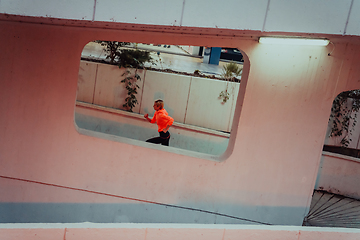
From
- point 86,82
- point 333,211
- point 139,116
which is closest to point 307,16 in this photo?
point 333,211

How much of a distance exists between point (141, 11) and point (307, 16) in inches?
77.7

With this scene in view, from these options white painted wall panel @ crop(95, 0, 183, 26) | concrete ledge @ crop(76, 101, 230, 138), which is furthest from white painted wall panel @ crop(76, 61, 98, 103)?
white painted wall panel @ crop(95, 0, 183, 26)

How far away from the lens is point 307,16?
3.52 meters

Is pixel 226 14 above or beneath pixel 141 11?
above

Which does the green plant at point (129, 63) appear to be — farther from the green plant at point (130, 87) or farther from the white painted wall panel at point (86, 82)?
the white painted wall panel at point (86, 82)

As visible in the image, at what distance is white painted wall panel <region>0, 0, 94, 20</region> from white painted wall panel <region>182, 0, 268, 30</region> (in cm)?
118

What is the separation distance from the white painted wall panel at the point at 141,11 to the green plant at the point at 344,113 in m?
6.52

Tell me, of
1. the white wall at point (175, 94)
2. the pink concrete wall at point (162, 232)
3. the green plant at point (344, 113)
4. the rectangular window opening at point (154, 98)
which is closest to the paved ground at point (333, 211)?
the green plant at point (344, 113)

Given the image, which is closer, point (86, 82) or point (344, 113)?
point (344, 113)

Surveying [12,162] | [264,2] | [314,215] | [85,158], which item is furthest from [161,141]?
[264,2]

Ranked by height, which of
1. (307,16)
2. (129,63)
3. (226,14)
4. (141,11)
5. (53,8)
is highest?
(307,16)

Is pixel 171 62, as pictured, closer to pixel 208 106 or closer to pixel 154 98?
pixel 154 98

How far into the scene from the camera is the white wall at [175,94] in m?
9.30

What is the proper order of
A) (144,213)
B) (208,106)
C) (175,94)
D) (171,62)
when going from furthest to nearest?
1. (171,62)
2. (175,94)
3. (208,106)
4. (144,213)
